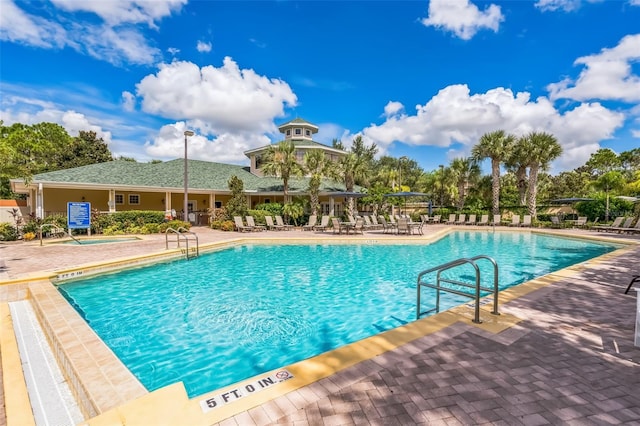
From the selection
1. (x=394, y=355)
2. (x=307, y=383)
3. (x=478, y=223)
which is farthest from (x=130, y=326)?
(x=478, y=223)

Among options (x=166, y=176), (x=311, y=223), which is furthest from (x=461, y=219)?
(x=166, y=176)

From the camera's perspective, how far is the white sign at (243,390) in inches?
107

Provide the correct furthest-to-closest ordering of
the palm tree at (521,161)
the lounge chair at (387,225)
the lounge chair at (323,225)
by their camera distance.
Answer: the palm tree at (521,161), the lounge chair at (323,225), the lounge chair at (387,225)

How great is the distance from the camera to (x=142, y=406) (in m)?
2.71

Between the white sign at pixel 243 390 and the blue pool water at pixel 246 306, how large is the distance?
158cm

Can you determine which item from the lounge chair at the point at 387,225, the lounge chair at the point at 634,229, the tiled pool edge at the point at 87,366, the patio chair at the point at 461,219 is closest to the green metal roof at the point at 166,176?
the lounge chair at the point at 387,225

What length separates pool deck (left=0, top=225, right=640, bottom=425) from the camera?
260 centimetres

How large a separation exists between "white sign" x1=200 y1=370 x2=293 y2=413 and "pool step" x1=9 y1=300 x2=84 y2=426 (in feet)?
4.94

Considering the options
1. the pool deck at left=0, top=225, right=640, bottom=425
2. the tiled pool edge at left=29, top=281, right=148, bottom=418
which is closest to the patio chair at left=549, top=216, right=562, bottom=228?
the pool deck at left=0, top=225, right=640, bottom=425

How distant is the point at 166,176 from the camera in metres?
25.4

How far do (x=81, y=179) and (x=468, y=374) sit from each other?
24743 mm

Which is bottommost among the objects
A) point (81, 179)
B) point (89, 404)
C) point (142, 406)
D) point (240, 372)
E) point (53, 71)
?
point (240, 372)

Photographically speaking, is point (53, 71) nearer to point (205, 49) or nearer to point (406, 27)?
point (205, 49)

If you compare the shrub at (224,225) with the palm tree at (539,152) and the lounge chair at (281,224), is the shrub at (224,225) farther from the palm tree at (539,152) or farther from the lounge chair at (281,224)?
the palm tree at (539,152)
